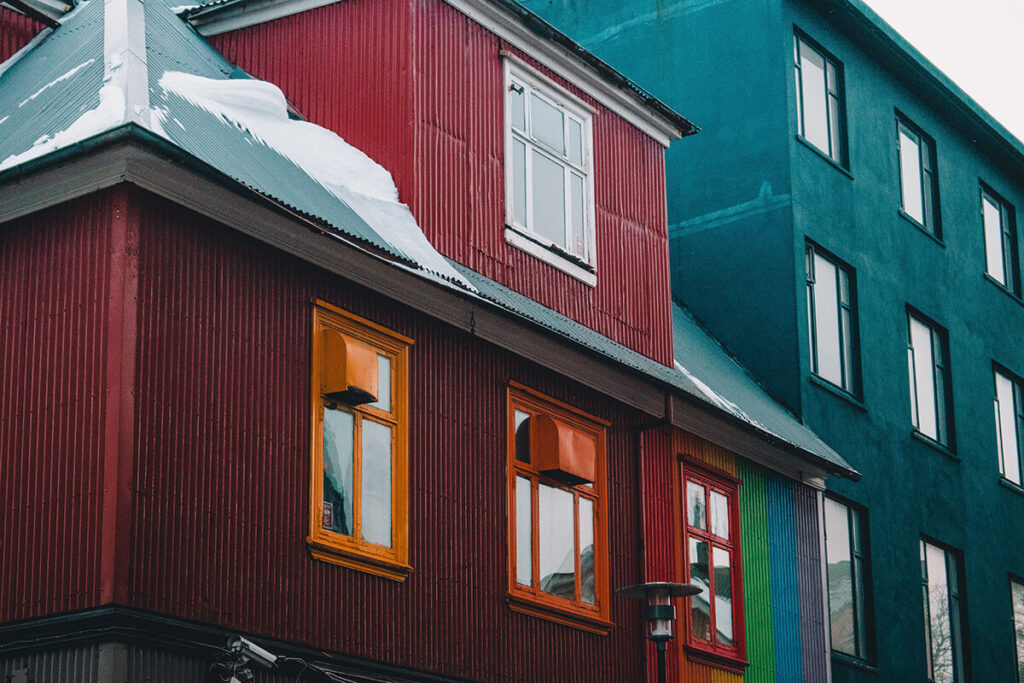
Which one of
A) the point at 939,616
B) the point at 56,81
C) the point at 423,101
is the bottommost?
the point at 939,616

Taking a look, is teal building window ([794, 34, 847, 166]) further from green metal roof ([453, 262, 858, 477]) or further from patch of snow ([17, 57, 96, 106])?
patch of snow ([17, 57, 96, 106])

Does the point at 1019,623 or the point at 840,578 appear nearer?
the point at 840,578

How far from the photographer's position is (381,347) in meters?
14.4

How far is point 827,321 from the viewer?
75.2 feet

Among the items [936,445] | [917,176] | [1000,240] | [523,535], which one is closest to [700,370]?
[523,535]

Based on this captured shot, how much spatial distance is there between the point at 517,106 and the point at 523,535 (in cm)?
425

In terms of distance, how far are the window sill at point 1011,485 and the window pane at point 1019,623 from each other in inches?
56.3

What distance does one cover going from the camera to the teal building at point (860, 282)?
2230 centimetres

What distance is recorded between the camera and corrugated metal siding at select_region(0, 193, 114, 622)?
11844 mm

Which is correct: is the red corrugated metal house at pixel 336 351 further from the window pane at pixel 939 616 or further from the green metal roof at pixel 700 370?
the window pane at pixel 939 616

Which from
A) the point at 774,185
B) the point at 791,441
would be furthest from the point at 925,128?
the point at 791,441

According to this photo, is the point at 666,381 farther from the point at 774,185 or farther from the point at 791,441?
the point at 774,185

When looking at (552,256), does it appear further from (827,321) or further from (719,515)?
(827,321)

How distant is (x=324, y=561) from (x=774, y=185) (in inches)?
444
